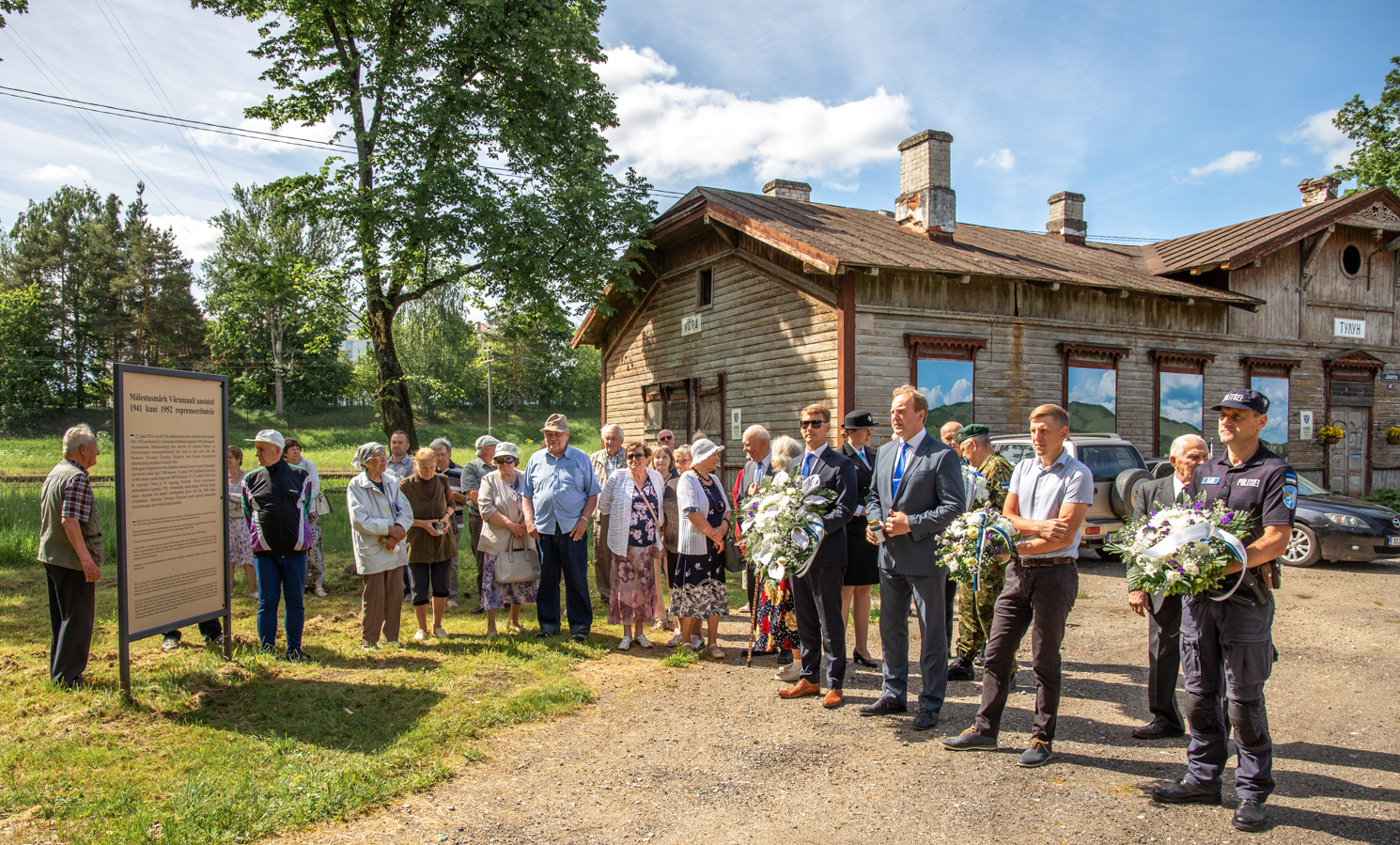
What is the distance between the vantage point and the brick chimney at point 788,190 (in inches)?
781

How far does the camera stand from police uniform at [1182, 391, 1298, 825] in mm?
3756

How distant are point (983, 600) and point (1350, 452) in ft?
66.0

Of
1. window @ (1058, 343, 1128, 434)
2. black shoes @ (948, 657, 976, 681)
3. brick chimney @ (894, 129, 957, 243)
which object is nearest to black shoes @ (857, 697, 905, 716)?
black shoes @ (948, 657, 976, 681)

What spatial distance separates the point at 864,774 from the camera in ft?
14.6

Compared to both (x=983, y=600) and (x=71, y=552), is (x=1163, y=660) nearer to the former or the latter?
(x=983, y=600)

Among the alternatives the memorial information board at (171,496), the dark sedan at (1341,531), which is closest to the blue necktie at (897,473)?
the memorial information board at (171,496)

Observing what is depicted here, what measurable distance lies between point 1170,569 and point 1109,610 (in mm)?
5528

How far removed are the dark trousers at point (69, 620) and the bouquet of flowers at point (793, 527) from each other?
500 cm

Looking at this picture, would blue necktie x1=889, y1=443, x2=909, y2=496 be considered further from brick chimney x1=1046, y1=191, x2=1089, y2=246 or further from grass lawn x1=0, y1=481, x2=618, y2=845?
brick chimney x1=1046, y1=191, x2=1089, y2=246

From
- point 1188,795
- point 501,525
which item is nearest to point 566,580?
point 501,525

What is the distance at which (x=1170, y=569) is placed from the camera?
3.96 m

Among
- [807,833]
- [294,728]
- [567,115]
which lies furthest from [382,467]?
[567,115]

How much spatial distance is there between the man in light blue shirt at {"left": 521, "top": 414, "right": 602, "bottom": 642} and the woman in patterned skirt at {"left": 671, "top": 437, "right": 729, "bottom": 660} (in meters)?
0.98

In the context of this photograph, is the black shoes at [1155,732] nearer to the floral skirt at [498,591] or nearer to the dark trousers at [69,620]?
the floral skirt at [498,591]
